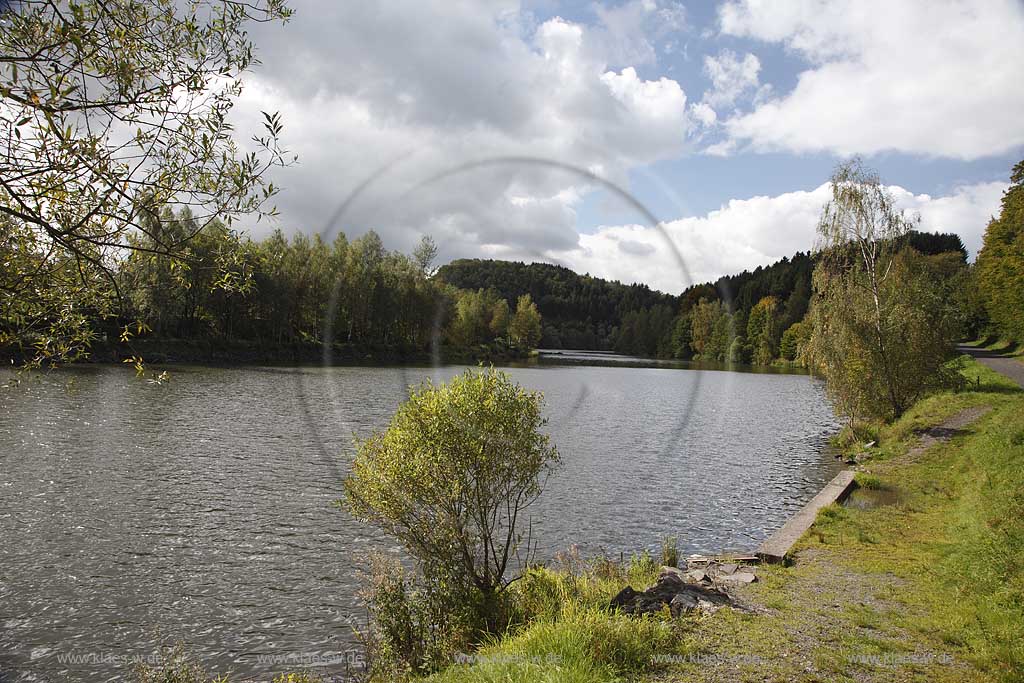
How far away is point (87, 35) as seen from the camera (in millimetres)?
5887

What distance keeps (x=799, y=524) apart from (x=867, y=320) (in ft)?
70.4

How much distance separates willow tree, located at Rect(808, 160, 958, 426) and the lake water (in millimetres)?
4390

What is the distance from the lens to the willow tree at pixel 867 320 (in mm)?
33906

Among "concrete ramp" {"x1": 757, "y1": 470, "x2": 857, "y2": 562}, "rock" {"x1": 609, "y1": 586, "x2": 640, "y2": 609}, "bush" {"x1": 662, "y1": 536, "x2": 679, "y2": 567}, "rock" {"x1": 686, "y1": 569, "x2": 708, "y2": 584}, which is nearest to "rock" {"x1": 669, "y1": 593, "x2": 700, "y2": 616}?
"rock" {"x1": 609, "y1": 586, "x2": 640, "y2": 609}

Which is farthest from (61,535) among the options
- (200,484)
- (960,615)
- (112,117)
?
(960,615)

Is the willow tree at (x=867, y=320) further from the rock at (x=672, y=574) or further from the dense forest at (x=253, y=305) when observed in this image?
the rock at (x=672, y=574)

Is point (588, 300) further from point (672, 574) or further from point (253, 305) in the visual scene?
point (253, 305)

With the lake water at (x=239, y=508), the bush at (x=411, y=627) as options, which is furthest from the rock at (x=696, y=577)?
the bush at (x=411, y=627)

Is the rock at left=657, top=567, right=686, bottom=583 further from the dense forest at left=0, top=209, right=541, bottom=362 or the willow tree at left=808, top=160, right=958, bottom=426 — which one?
the willow tree at left=808, top=160, right=958, bottom=426

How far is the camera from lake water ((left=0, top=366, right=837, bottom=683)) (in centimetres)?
1197

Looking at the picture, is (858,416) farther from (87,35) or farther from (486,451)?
(87,35)

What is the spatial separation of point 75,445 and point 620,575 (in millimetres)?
24758

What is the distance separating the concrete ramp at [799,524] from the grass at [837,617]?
0.41m

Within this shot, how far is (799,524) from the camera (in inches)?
681
